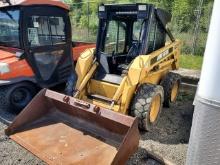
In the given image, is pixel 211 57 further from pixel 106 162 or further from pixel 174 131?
pixel 174 131

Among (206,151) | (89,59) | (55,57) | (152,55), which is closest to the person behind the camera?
(206,151)

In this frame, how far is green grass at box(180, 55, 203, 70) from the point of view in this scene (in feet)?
31.7

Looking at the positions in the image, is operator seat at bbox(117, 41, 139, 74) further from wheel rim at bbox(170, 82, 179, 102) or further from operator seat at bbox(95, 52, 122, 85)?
wheel rim at bbox(170, 82, 179, 102)

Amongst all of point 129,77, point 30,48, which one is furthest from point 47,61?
point 129,77

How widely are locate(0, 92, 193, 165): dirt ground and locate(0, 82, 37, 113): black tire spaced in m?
0.18

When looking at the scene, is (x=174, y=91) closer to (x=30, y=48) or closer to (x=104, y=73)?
(x=104, y=73)

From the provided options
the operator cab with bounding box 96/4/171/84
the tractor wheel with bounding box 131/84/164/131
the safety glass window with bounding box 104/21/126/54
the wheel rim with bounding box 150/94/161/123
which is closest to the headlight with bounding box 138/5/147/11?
the operator cab with bounding box 96/4/171/84

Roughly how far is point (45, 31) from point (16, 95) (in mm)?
1504

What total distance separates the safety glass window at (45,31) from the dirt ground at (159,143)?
62.6 inches

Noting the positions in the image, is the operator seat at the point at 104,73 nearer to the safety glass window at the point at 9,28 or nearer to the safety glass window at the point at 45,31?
the safety glass window at the point at 45,31

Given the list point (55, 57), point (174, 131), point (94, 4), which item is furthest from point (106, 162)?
point (94, 4)

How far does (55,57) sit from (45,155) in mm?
3056

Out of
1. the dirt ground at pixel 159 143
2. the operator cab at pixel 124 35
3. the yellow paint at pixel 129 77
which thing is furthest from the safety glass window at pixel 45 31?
the dirt ground at pixel 159 143

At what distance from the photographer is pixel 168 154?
427 cm
